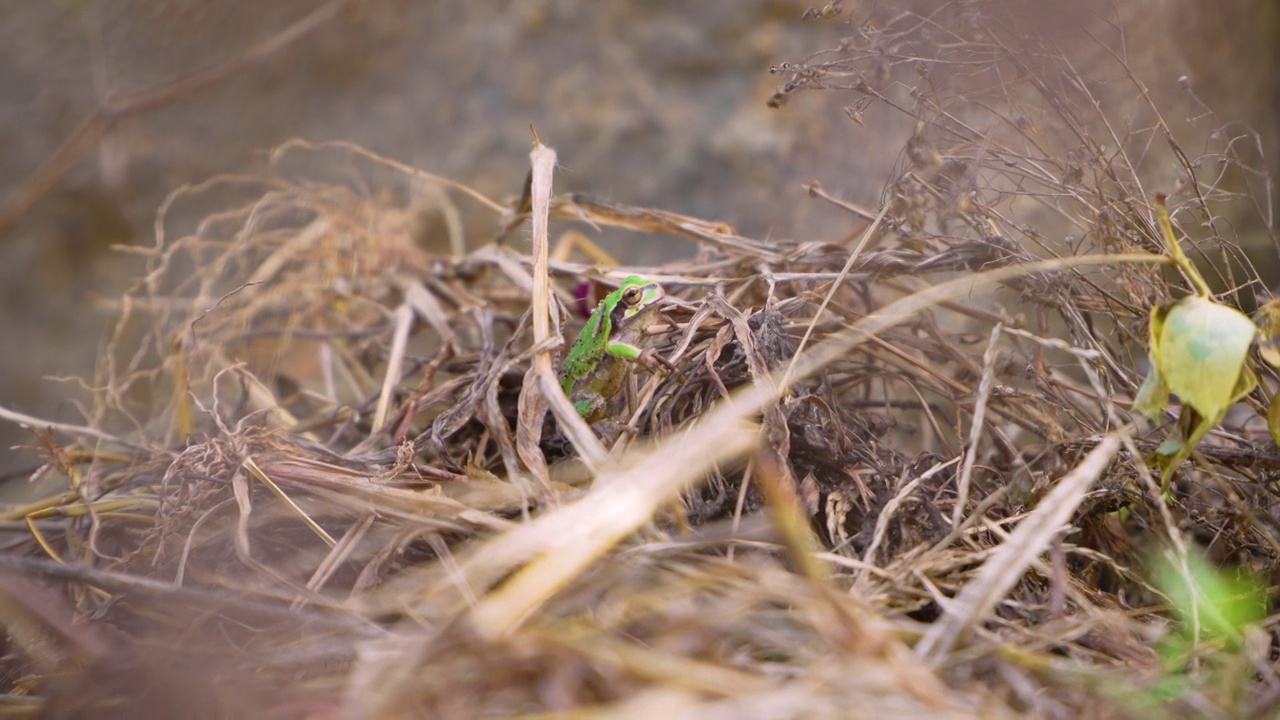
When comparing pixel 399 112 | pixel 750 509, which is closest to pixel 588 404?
pixel 750 509

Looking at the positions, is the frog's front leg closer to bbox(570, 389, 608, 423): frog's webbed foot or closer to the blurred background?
bbox(570, 389, 608, 423): frog's webbed foot

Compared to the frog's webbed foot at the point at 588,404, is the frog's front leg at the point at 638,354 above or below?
above

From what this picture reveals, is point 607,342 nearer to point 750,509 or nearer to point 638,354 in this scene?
point 638,354

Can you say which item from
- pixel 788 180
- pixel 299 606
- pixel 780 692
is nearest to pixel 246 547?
pixel 299 606

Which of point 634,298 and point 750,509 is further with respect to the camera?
point 634,298

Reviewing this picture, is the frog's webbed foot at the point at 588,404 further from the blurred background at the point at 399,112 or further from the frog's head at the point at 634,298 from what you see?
the blurred background at the point at 399,112

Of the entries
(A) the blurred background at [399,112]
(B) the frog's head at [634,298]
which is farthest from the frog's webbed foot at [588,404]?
(A) the blurred background at [399,112]
